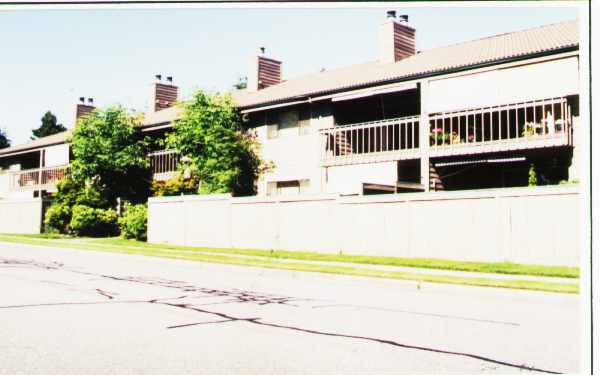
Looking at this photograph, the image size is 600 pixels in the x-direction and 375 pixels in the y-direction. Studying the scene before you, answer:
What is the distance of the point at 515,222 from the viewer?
14633 millimetres

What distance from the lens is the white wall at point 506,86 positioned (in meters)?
18.2

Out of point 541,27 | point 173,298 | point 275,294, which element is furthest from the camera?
point 541,27

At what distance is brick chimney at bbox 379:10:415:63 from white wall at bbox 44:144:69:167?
2192cm

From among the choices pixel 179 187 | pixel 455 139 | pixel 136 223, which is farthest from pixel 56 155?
pixel 455 139

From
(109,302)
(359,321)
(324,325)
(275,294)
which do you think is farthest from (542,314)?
(109,302)

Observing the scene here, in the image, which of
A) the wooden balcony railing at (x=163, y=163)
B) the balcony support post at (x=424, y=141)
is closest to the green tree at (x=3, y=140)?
the wooden balcony railing at (x=163, y=163)

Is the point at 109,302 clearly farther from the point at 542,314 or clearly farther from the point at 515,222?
the point at 515,222

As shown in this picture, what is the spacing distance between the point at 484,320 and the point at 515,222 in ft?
24.9

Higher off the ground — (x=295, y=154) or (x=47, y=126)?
(x=47, y=126)

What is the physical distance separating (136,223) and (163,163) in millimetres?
6426

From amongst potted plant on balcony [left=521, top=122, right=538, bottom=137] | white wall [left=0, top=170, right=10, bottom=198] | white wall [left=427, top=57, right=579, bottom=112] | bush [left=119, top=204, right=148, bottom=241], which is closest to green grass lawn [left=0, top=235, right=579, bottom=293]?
bush [left=119, top=204, right=148, bottom=241]

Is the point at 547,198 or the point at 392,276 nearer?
the point at 392,276

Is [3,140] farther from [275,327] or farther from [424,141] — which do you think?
[275,327]

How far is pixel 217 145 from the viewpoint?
24.7 m
